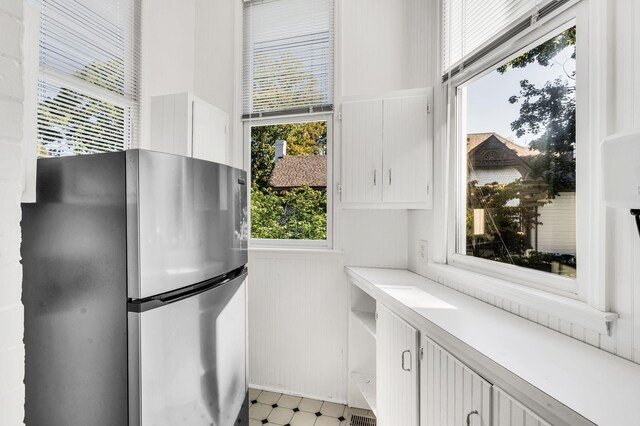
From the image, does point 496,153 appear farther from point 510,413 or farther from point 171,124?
point 171,124

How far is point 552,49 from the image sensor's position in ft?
3.73

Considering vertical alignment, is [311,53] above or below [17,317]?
above

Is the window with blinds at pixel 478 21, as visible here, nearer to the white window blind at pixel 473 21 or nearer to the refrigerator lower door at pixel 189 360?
the white window blind at pixel 473 21

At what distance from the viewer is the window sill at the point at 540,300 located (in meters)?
0.86

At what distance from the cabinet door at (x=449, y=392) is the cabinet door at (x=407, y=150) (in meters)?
0.90

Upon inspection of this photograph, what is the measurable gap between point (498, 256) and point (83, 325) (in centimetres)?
170

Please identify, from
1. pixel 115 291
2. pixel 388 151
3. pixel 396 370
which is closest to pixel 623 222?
pixel 396 370

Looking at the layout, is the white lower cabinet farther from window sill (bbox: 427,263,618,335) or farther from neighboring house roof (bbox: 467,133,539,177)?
neighboring house roof (bbox: 467,133,539,177)

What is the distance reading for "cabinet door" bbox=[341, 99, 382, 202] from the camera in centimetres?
185

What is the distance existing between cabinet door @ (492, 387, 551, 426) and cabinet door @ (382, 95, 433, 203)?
115 centimetres

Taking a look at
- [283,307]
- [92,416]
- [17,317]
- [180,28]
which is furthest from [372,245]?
[180,28]

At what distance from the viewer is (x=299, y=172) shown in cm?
227

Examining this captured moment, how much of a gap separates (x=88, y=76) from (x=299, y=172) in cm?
137

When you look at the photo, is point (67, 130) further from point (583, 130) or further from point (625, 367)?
point (625, 367)
